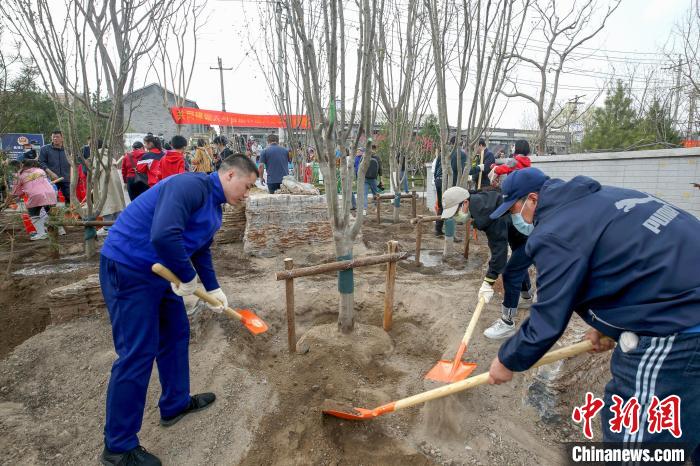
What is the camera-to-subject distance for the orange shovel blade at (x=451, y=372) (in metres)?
2.74

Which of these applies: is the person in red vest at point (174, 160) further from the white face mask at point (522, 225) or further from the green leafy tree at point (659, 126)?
the green leafy tree at point (659, 126)

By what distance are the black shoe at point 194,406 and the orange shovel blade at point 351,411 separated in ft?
2.80

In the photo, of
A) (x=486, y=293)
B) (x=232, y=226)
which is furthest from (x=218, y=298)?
(x=232, y=226)

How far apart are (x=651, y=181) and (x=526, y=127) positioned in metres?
30.0

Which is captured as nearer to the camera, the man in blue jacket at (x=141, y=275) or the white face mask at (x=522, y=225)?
the man in blue jacket at (x=141, y=275)

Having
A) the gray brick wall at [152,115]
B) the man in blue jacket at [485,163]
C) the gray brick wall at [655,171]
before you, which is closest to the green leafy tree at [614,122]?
the gray brick wall at [655,171]

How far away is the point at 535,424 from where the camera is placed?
2551mm

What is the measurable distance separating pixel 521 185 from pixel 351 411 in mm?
1734

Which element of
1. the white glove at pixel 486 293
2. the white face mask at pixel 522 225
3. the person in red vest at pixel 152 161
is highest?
the person in red vest at pixel 152 161

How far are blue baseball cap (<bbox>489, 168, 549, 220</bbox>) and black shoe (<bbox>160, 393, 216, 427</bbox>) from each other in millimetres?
2371

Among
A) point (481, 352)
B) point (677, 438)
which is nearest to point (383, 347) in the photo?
point (481, 352)

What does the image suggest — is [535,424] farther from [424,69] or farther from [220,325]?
[424,69]

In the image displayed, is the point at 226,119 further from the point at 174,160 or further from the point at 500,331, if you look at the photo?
the point at 500,331

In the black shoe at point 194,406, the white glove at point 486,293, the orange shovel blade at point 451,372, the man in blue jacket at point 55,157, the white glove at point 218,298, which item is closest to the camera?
the black shoe at point 194,406
